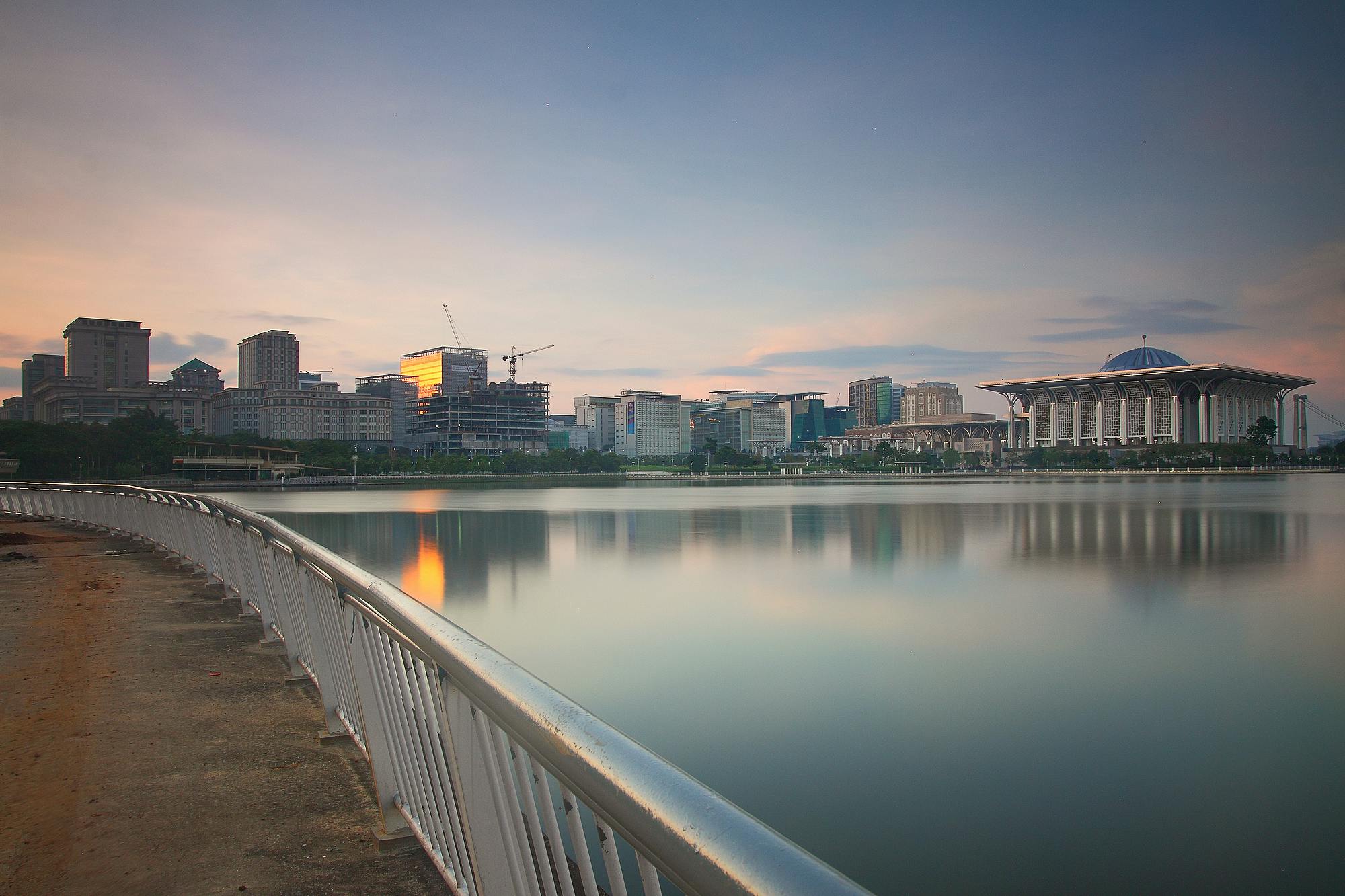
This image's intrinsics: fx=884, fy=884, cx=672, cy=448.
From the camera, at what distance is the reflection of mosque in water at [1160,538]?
23.2 metres

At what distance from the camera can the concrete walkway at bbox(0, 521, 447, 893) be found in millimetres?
3594

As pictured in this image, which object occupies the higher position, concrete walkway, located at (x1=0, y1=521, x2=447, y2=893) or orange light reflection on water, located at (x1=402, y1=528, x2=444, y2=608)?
concrete walkway, located at (x1=0, y1=521, x2=447, y2=893)

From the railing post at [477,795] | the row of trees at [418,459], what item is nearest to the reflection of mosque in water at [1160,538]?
the railing post at [477,795]

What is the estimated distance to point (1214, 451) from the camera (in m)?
133

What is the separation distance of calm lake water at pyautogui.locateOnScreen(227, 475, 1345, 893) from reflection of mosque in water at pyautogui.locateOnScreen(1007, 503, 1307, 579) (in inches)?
10.5

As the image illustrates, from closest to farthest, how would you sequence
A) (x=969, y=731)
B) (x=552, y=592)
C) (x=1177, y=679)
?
(x=969, y=731)
(x=1177, y=679)
(x=552, y=592)

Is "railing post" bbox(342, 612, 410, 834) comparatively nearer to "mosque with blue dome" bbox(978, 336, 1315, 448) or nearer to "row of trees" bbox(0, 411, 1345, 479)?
"row of trees" bbox(0, 411, 1345, 479)

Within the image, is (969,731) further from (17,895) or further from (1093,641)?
(17,895)

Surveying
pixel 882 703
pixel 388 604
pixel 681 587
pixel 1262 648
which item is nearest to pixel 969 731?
pixel 882 703

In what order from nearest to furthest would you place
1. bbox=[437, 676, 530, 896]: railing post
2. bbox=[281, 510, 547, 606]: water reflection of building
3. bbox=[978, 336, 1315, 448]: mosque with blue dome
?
bbox=[437, 676, 530, 896]: railing post → bbox=[281, 510, 547, 606]: water reflection of building → bbox=[978, 336, 1315, 448]: mosque with blue dome

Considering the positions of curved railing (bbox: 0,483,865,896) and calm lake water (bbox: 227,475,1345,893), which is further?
calm lake water (bbox: 227,475,1345,893)

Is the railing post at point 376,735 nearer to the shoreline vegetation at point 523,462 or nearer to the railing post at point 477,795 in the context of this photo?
the railing post at point 477,795

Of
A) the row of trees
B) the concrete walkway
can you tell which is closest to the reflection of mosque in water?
the concrete walkway

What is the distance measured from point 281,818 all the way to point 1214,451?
503 ft
